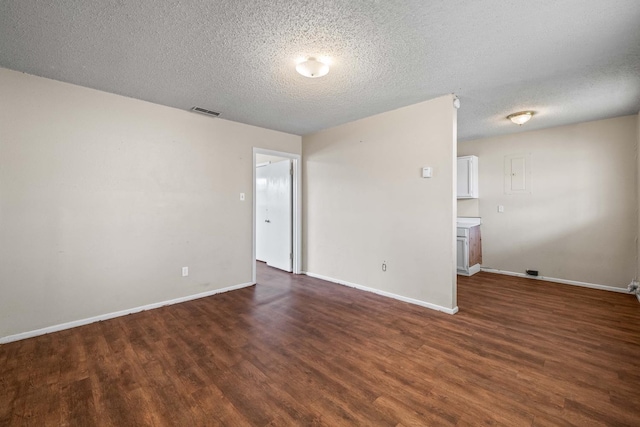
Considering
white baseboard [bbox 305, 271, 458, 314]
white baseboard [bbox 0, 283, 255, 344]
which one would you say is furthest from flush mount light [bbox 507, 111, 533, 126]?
white baseboard [bbox 0, 283, 255, 344]

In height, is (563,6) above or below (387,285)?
above

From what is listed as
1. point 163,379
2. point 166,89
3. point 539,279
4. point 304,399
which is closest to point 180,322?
point 163,379

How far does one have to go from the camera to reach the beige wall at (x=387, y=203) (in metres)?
3.19

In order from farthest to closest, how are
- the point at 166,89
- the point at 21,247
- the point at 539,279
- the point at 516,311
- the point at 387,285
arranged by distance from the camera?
the point at 539,279 → the point at 387,285 → the point at 516,311 → the point at 166,89 → the point at 21,247

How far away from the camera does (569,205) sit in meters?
4.30

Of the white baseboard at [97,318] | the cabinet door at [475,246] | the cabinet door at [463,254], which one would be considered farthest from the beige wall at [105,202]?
the cabinet door at [475,246]

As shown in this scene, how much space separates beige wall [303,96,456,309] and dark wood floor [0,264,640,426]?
0.52 metres

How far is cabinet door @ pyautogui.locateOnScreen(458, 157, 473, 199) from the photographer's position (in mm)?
5082

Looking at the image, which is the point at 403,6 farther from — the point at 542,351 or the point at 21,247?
the point at 21,247

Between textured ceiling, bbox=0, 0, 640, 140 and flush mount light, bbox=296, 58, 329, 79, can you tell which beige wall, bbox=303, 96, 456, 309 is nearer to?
textured ceiling, bbox=0, 0, 640, 140

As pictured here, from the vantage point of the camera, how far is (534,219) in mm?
4633

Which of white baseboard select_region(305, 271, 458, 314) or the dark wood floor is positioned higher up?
white baseboard select_region(305, 271, 458, 314)

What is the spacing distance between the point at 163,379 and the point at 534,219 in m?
5.51

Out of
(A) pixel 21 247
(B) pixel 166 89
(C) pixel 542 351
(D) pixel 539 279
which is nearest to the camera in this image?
(C) pixel 542 351
